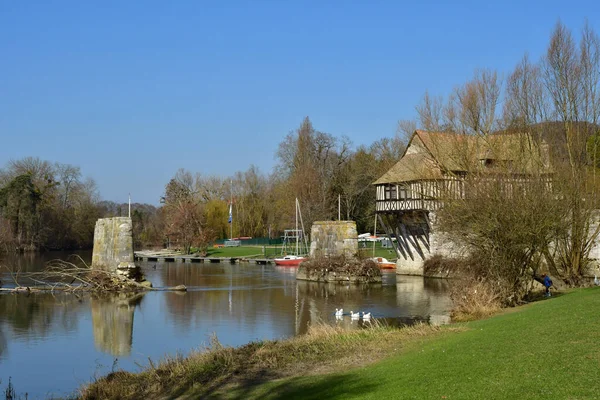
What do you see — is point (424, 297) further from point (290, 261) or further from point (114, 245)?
point (290, 261)

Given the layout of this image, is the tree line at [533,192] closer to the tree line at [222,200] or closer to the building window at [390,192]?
the building window at [390,192]

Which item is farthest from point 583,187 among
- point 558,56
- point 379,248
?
point 379,248

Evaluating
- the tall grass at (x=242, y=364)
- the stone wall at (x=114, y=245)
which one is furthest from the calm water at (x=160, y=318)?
the stone wall at (x=114, y=245)

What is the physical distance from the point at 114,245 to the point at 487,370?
26611mm

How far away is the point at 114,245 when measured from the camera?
1331 inches

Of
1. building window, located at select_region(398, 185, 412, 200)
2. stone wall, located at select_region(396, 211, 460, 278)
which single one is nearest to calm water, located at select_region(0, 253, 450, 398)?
stone wall, located at select_region(396, 211, 460, 278)

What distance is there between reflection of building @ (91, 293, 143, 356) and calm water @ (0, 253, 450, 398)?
3 cm

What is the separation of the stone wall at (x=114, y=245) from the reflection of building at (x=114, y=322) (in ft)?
7.33

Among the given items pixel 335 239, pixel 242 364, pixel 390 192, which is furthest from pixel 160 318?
pixel 390 192

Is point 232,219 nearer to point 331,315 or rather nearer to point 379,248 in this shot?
point 379,248

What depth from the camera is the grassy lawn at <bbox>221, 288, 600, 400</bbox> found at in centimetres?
879

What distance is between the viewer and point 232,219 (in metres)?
80.8

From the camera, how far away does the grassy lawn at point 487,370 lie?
8.79 m

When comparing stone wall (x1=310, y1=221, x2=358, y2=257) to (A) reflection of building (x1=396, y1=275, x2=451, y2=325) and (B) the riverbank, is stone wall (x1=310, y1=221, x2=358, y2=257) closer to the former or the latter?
(A) reflection of building (x1=396, y1=275, x2=451, y2=325)
